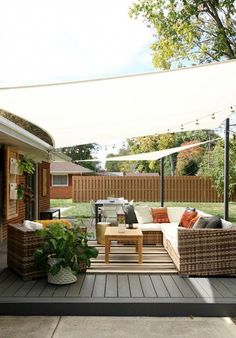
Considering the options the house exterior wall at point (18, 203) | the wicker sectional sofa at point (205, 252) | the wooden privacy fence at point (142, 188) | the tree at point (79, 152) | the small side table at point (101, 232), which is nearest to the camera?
the wicker sectional sofa at point (205, 252)

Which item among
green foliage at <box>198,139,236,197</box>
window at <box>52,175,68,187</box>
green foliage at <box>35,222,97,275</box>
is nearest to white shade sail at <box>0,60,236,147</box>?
green foliage at <box>35,222,97,275</box>

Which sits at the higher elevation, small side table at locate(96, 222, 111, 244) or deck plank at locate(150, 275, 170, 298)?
small side table at locate(96, 222, 111, 244)

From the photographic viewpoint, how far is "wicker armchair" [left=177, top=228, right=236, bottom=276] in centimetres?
470

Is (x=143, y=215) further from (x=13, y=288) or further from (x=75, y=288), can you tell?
(x=13, y=288)

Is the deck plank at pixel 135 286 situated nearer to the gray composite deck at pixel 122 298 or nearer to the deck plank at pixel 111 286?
the gray composite deck at pixel 122 298

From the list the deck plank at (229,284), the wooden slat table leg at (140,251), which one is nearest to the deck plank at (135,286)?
the wooden slat table leg at (140,251)

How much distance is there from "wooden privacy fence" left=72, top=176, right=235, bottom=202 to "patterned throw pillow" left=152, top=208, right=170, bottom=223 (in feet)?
42.8

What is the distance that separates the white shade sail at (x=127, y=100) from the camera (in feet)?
12.7

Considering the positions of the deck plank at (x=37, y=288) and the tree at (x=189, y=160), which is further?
the tree at (x=189, y=160)

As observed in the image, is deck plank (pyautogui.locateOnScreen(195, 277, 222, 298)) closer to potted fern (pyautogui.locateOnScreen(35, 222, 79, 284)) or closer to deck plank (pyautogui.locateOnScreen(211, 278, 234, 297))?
deck plank (pyautogui.locateOnScreen(211, 278, 234, 297))

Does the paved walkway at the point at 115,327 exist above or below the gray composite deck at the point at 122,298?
below

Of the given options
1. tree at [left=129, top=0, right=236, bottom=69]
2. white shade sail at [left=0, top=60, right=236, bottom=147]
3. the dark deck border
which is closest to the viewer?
the dark deck border

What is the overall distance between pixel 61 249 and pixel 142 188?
56.2ft

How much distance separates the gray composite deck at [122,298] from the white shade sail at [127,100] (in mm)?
2304
